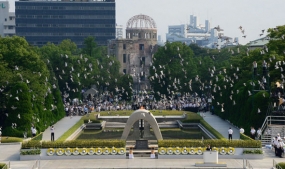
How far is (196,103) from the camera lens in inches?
4422

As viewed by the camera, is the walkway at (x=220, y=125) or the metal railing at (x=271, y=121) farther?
the walkway at (x=220, y=125)

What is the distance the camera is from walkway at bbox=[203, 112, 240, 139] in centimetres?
7644

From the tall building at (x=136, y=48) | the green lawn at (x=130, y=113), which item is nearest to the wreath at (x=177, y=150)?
the green lawn at (x=130, y=113)

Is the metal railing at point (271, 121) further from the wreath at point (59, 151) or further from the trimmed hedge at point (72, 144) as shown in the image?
the wreath at point (59, 151)

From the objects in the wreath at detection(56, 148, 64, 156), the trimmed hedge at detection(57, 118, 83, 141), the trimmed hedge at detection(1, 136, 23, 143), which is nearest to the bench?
the trimmed hedge at detection(57, 118, 83, 141)

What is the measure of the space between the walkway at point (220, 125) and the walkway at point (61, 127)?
15266mm

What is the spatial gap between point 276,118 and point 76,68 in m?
63.3

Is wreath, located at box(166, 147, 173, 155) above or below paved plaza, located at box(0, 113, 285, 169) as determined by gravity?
above

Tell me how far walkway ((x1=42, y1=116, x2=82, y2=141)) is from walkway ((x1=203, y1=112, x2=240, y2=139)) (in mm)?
15266

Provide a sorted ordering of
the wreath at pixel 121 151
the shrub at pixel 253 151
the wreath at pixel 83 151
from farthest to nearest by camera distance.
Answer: the wreath at pixel 121 151, the wreath at pixel 83 151, the shrub at pixel 253 151

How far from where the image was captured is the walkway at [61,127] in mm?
76250

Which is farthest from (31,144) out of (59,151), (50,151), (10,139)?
(10,139)

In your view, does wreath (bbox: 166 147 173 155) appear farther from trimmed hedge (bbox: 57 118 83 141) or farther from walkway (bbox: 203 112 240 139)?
walkway (bbox: 203 112 240 139)

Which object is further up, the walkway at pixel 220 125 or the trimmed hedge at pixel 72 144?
the trimmed hedge at pixel 72 144
